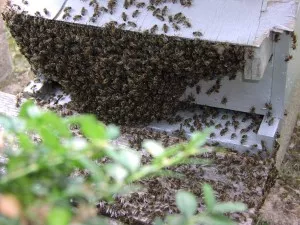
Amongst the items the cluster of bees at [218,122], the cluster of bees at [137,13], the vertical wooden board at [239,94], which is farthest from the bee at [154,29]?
the cluster of bees at [218,122]

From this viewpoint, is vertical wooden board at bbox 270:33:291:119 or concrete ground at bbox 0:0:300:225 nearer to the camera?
vertical wooden board at bbox 270:33:291:119

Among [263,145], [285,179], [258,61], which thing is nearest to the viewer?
[258,61]

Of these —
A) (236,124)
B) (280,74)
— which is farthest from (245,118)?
(280,74)

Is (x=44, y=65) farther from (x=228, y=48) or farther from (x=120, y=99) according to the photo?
(x=228, y=48)

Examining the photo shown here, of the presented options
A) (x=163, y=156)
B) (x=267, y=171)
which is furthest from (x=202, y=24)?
(x=163, y=156)

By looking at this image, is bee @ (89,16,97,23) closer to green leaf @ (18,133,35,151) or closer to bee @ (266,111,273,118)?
bee @ (266,111,273,118)

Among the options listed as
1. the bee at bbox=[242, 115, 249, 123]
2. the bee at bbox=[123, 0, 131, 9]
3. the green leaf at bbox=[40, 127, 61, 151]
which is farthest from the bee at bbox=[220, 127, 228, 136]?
the green leaf at bbox=[40, 127, 61, 151]

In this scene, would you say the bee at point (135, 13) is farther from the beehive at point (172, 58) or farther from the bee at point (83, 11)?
the bee at point (83, 11)

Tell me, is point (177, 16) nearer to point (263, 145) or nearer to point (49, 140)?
point (263, 145)
